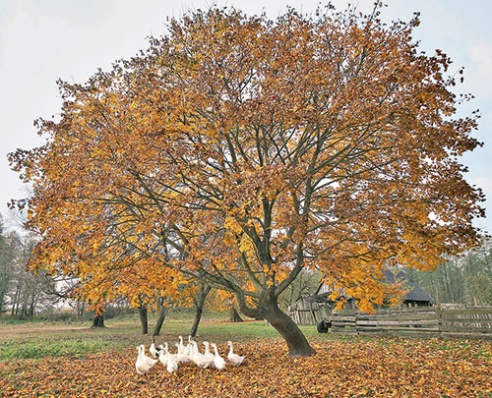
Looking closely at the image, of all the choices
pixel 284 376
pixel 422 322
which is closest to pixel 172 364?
pixel 284 376

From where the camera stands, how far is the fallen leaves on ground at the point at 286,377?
6.62 m

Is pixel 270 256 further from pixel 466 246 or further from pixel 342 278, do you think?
pixel 466 246

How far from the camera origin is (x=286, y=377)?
310 inches

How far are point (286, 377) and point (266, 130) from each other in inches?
248

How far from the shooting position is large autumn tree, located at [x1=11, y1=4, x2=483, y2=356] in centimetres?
840

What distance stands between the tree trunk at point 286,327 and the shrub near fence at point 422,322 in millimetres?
6720

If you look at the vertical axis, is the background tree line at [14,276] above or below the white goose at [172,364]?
above

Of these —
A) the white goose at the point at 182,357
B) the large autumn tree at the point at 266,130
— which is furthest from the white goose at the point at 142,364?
the large autumn tree at the point at 266,130

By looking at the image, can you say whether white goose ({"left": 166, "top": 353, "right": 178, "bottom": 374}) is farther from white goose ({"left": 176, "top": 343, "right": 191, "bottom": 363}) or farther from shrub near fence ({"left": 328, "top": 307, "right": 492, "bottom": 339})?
shrub near fence ({"left": 328, "top": 307, "right": 492, "bottom": 339})

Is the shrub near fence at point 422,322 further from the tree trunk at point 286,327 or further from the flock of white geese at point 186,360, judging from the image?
the flock of white geese at point 186,360

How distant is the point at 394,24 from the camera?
879 centimetres

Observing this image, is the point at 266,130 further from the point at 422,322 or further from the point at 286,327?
the point at 422,322

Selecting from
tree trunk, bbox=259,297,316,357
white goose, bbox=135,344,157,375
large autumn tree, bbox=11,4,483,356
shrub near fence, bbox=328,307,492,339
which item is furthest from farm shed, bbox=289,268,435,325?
white goose, bbox=135,344,157,375

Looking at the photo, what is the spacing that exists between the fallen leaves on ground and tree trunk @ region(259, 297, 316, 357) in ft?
1.44
